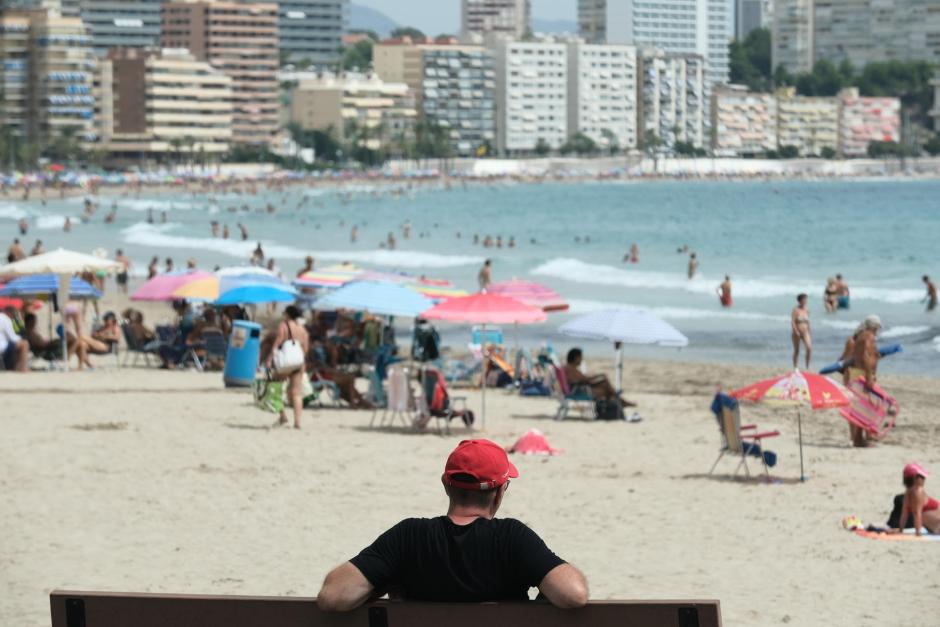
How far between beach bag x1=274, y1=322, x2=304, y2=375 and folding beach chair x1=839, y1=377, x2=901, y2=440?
4191 millimetres

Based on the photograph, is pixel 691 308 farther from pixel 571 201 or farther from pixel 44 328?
pixel 571 201

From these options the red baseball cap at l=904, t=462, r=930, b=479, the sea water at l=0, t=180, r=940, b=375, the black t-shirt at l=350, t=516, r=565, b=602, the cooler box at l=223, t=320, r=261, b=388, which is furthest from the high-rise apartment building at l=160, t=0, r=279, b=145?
the black t-shirt at l=350, t=516, r=565, b=602

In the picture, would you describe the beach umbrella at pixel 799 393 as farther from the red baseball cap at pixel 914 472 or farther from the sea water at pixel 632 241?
the sea water at pixel 632 241

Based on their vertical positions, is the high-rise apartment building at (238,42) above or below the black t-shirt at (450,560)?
above

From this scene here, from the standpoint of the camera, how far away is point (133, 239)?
63406mm

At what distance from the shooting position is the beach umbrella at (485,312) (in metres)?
13.7

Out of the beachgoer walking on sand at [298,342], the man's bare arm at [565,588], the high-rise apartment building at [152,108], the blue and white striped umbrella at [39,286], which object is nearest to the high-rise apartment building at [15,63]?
the man's bare arm at [565,588]

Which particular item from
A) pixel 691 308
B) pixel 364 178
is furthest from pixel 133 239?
pixel 364 178

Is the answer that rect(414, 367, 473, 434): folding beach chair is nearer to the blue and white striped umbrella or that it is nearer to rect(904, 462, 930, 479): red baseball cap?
rect(904, 462, 930, 479): red baseball cap

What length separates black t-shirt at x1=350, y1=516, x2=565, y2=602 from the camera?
11.0 feet

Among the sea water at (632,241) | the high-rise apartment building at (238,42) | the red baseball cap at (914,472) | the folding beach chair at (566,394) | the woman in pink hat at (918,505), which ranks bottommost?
the sea water at (632,241)

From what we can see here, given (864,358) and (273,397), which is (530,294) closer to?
(273,397)

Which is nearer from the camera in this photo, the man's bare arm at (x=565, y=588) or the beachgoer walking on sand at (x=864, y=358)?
the man's bare arm at (x=565, y=588)

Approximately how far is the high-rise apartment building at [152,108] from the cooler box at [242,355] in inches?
5610
